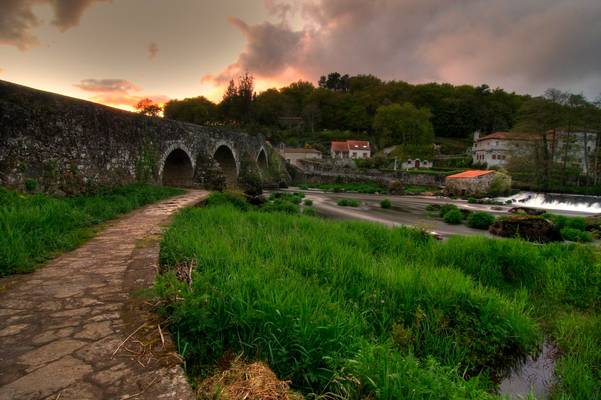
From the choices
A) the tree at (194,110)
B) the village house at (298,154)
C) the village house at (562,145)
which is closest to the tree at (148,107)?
the tree at (194,110)

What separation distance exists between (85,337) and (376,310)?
344cm

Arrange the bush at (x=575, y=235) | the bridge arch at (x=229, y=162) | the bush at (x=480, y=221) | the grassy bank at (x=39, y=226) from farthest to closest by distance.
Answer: the bridge arch at (x=229, y=162) → the bush at (x=480, y=221) → the bush at (x=575, y=235) → the grassy bank at (x=39, y=226)

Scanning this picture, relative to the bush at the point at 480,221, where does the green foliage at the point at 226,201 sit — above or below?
above

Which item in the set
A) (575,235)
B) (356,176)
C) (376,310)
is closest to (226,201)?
(376,310)

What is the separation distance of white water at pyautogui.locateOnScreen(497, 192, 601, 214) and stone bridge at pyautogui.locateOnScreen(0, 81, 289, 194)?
1130 inches

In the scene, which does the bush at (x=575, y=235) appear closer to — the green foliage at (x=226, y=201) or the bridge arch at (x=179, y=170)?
the green foliage at (x=226, y=201)

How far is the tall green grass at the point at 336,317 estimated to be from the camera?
272cm

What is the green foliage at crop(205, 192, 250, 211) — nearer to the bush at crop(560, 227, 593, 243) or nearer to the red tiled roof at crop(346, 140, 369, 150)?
the bush at crop(560, 227, 593, 243)

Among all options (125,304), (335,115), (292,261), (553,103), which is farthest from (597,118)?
(335,115)

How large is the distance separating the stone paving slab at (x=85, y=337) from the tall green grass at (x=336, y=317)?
38 cm

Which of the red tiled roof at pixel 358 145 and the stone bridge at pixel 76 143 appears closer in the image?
the stone bridge at pixel 76 143

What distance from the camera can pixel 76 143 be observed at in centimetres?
926

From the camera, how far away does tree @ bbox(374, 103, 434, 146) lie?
201 ft

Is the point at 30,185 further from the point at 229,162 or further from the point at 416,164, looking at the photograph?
the point at 416,164
